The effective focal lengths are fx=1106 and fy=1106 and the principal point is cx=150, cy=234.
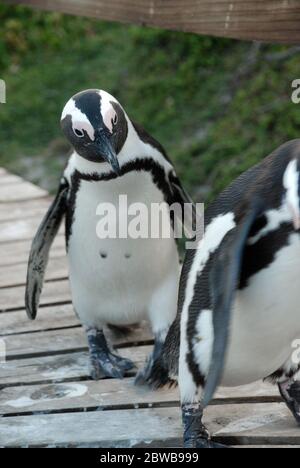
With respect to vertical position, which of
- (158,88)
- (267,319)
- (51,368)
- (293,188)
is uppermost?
(293,188)

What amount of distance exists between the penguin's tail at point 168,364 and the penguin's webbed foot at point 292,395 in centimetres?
22

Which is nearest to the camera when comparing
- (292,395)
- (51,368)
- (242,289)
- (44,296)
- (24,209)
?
(242,289)

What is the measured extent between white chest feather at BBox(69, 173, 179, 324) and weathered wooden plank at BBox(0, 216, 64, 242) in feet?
3.25

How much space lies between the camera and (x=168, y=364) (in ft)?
7.36

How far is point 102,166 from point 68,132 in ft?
0.35

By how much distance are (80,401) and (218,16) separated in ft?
2.99

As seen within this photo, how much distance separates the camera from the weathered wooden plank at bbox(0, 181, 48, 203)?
405 cm

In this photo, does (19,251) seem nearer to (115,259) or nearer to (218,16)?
(115,259)

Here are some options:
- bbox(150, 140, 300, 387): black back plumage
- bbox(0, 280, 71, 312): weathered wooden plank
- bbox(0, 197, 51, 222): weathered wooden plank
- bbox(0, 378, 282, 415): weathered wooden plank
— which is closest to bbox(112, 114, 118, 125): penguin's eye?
bbox(150, 140, 300, 387): black back plumage

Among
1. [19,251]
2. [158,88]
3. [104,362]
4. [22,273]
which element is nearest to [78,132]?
[104,362]

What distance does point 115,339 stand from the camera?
2.84 metres

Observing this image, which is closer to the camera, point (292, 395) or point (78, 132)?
point (292, 395)

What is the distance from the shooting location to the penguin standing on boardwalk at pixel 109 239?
2418 millimetres

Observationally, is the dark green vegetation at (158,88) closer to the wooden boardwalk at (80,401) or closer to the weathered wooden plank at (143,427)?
the wooden boardwalk at (80,401)
